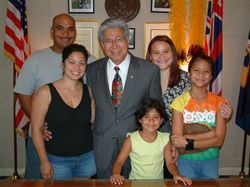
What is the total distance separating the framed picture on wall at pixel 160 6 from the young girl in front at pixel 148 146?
7.58 feet

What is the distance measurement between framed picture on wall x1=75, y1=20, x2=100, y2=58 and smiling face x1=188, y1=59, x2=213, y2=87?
85.6 inches

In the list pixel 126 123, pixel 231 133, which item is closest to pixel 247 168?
pixel 231 133

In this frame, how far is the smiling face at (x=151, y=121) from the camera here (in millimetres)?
1810

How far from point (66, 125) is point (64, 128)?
0.03 metres

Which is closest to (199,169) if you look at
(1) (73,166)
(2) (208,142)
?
(2) (208,142)

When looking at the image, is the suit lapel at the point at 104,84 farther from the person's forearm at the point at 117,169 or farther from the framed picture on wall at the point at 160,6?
the framed picture on wall at the point at 160,6

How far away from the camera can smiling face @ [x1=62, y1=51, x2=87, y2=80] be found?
1.86m

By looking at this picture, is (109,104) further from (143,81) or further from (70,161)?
(70,161)

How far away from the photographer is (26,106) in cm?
232

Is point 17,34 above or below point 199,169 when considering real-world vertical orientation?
above

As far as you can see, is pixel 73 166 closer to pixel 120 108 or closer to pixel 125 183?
pixel 120 108

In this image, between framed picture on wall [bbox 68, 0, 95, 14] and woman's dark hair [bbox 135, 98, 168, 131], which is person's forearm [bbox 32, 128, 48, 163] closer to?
woman's dark hair [bbox 135, 98, 168, 131]

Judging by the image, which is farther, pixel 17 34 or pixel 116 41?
pixel 17 34

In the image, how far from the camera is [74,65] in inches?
73.5
